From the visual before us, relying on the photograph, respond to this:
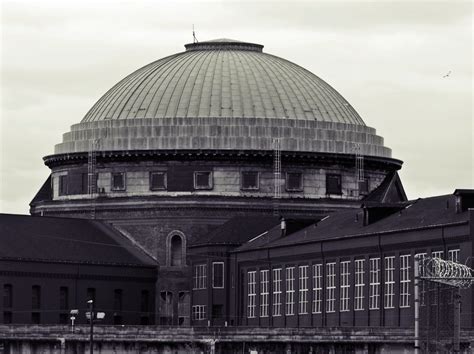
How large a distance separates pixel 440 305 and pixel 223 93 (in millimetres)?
73003

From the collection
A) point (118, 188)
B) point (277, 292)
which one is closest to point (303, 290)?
point (277, 292)

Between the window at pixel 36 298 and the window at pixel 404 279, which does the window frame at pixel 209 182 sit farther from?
the window at pixel 404 279

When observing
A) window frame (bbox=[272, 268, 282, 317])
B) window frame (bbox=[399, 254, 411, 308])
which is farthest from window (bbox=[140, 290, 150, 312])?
window frame (bbox=[399, 254, 411, 308])

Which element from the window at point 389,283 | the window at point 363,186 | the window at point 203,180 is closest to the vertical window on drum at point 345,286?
the window at point 389,283

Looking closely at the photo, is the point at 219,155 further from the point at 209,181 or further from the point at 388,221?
the point at 388,221

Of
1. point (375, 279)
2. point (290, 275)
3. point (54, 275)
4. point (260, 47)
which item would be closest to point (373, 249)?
point (375, 279)

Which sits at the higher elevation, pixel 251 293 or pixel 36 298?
pixel 251 293

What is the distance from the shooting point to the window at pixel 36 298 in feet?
576

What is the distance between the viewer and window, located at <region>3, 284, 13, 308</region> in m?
174

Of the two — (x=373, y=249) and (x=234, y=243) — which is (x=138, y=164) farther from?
(x=373, y=249)

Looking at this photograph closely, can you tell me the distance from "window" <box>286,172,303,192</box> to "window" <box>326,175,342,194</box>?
2.50m

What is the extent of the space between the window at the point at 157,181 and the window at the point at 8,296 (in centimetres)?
1740

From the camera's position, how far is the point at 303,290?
168 meters

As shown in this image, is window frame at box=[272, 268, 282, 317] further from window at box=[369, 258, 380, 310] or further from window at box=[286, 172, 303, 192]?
window at box=[286, 172, 303, 192]
